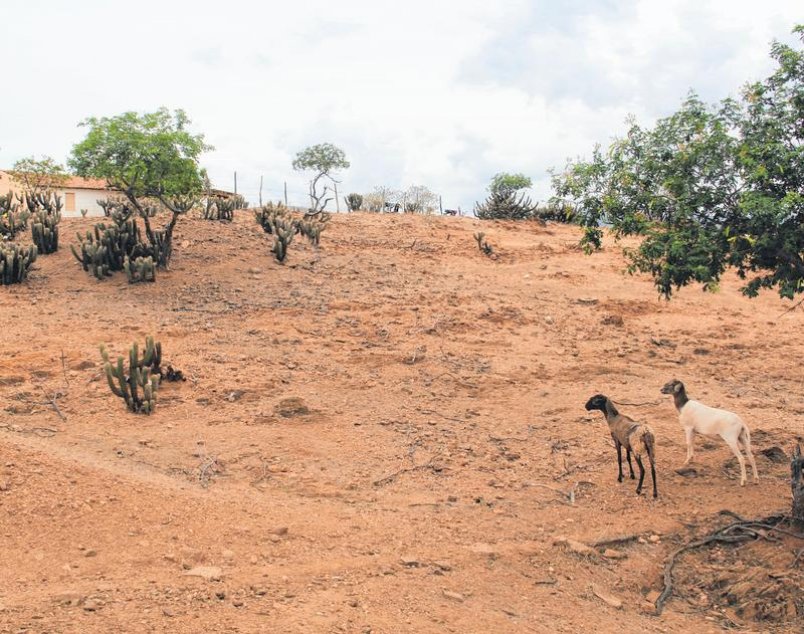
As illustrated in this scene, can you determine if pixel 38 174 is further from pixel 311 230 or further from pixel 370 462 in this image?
pixel 370 462

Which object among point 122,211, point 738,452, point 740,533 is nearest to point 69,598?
point 740,533

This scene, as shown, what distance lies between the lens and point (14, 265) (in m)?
14.5

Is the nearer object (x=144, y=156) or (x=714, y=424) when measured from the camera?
(x=714, y=424)

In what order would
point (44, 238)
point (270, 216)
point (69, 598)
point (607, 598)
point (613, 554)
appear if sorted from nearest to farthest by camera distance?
point (69, 598), point (607, 598), point (613, 554), point (44, 238), point (270, 216)

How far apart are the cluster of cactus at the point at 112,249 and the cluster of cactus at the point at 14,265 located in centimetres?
98

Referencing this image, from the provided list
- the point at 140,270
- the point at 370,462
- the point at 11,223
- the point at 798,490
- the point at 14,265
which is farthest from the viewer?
the point at 11,223

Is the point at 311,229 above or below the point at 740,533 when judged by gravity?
above

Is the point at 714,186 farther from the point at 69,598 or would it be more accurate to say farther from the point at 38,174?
the point at 38,174

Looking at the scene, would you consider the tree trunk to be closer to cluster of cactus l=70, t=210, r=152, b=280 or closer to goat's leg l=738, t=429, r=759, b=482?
goat's leg l=738, t=429, r=759, b=482

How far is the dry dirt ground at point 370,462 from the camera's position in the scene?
507 centimetres

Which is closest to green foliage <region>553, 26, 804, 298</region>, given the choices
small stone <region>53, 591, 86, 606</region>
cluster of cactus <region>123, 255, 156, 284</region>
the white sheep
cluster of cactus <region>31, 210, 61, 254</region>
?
the white sheep

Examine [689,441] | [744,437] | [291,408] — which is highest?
[744,437]

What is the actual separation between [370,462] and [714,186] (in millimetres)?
→ 4577

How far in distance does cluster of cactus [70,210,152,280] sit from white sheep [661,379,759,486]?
11774 mm
